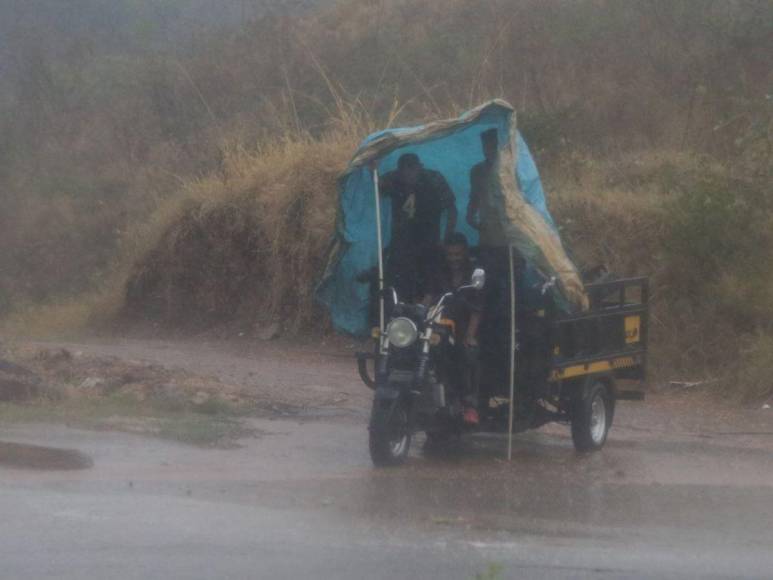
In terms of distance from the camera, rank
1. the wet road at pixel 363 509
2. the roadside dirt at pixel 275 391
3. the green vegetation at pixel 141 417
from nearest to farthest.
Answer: the wet road at pixel 363 509
the green vegetation at pixel 141 417
the roadside dirt at pixel 275 391

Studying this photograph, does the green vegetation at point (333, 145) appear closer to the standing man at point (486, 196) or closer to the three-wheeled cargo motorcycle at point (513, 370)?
the three-wheeled cargo motorcycle at point (513, 370)

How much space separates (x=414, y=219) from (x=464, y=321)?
1.16m

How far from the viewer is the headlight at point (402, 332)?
8945 millimetres

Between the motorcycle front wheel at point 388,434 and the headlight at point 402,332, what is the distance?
0.45m

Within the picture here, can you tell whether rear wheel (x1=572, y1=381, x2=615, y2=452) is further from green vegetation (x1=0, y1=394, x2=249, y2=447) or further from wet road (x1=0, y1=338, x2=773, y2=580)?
green vegetation (x1=0, y1=394, x2=249, y2=447)

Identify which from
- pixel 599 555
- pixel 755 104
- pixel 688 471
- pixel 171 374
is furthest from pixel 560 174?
pixel 599 555

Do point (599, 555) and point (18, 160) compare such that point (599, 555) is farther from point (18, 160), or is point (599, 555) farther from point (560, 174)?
point (18, 160)

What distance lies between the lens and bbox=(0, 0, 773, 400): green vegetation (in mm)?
15172

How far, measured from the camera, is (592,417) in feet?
33.8

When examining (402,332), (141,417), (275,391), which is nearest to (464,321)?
(402,332)

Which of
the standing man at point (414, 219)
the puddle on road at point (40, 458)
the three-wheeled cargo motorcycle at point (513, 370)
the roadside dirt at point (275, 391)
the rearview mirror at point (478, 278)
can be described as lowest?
the roadside dirt at point (275, 391)

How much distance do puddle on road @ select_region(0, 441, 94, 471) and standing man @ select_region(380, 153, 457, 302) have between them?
294cm

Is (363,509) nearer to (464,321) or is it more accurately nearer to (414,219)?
(464,321)

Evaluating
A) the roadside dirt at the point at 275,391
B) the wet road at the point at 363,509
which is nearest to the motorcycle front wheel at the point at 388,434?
the wet road at the point at 363,509
